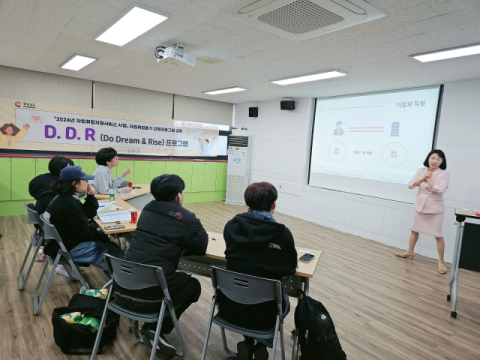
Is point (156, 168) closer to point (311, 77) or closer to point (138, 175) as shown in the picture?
point (138, 175)

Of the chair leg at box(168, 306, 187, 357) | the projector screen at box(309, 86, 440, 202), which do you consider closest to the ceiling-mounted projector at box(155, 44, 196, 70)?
the chair leg at box(168, 306, 187, 357)

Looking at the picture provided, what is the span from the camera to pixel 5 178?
5680 mm

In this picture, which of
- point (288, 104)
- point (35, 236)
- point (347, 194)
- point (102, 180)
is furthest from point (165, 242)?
point (288, 104)

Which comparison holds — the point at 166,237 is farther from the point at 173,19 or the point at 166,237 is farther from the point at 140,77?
the point at 140,77

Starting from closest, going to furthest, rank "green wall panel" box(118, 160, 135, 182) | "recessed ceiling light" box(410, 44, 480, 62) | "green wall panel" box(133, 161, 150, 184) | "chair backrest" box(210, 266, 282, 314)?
"chair backrest" box(210, 266, 282, 314), "recessed ceiling light" box(410, 44, 480, 62), "green wall panel" box(118, 160, 135, 182), "green wall panel" box(133, 161, 150, 184)

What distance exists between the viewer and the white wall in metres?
4.52

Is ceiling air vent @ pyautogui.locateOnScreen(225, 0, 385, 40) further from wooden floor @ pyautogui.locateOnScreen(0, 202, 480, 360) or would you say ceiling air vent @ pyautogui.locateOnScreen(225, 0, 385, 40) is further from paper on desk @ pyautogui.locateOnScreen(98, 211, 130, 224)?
→ wooden floor @ pyautogui.locateOnScreen(0, 202, 480, 360)

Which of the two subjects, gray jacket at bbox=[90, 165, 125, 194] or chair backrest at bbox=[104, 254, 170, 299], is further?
gray jacket at bbox=[90, 165, 125, 194]

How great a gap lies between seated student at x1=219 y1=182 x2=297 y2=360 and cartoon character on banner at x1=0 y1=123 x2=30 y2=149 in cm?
583

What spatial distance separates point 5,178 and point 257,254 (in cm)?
591

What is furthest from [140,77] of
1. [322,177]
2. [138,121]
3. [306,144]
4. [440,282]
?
[440,282]

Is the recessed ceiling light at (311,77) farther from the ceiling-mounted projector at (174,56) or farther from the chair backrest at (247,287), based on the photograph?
the chair backrest at (247,287)

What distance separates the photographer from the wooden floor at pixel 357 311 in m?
2.37

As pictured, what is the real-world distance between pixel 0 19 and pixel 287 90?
4578 mm
